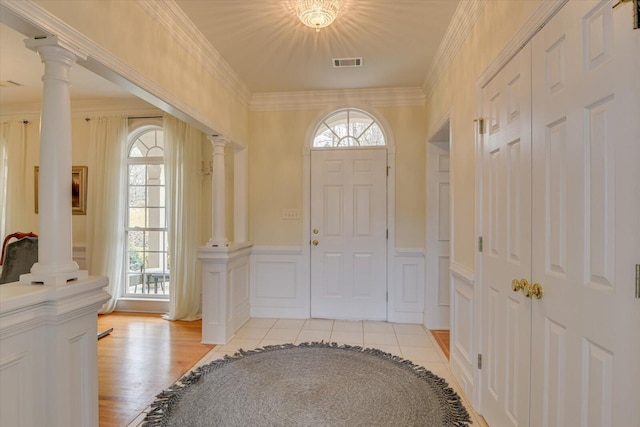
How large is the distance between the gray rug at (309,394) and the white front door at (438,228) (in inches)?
42.6

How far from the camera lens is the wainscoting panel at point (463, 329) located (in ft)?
7.42

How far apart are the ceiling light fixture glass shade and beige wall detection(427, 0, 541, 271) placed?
3.18 ft

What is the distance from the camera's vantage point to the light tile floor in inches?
118

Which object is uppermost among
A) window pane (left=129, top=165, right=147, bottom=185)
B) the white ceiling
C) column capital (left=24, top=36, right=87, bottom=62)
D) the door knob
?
the white ceiling

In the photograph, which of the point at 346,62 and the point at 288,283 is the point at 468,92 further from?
the point at 288,283

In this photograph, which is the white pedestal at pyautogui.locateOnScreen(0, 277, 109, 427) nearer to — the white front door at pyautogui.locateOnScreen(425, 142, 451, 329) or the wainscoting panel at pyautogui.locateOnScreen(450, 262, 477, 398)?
the wainscoting panel at pyautogui.locateOnScreen(450, 262, 477, 398)

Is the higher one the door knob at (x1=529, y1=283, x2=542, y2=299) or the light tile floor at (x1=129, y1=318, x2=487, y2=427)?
the door knob at (x1=529, y1=283, x2=542, y2=299)

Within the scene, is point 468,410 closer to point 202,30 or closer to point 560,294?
point 560,294

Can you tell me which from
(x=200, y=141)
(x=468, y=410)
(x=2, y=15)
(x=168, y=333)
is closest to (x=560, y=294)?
(x=468, y=410)

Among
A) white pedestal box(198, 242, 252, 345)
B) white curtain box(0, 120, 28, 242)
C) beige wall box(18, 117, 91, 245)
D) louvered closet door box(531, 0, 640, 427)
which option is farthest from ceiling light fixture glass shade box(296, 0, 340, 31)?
white curtain box(0, 120, 28, 242)

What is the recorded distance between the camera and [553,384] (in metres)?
1.32

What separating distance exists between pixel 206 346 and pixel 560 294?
9.87 feet

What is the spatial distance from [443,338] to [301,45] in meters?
3.22

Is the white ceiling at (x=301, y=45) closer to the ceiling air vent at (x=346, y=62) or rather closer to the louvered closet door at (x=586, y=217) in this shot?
the ceiling air vent at (x=346, y=62)
